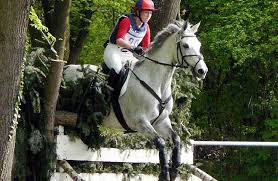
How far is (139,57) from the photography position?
10.1 metres

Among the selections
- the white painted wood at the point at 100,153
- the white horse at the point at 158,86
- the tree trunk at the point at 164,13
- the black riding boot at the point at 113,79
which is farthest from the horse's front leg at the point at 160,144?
the tree trunk at the point at 164,13

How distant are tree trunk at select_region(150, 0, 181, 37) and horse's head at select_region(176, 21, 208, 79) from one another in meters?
2.91

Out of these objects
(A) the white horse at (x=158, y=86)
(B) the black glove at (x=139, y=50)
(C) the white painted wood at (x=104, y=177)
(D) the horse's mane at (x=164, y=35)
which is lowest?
(C) the white painted wood at (x=104, y=177)

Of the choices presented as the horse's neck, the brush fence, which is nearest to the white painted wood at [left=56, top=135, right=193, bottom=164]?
the brush fence

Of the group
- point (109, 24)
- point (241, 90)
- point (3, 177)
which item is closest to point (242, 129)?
point (241, 90)

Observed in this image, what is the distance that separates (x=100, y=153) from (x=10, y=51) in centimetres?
506

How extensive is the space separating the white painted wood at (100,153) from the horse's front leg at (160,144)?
153 cm

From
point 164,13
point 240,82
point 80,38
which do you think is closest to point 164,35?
point 164,13

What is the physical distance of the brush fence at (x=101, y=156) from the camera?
35.5 ft

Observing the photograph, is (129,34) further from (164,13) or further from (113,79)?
(164,13)

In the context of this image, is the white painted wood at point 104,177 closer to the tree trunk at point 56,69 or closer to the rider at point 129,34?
the tree trunk at point 56,69

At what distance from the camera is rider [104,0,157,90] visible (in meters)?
9.98

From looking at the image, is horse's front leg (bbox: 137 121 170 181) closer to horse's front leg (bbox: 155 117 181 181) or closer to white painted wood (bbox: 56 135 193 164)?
horse's front leg (bbox: 155 117 181 181)

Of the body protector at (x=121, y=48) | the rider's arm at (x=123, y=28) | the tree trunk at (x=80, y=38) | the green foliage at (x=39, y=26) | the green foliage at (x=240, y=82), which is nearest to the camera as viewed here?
the green foliage at (x=39, y=26)
